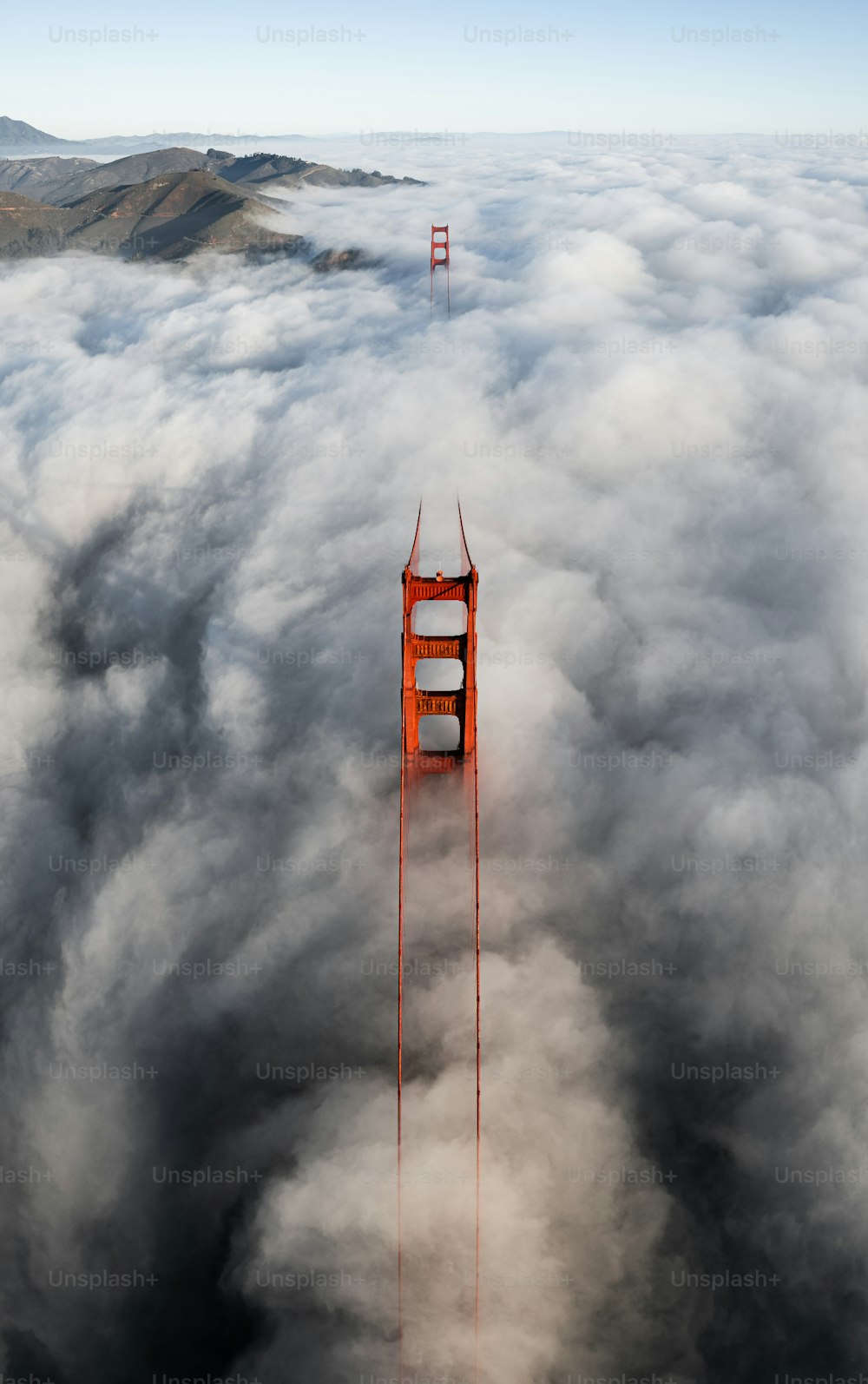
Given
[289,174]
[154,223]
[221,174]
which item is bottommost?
[154,223]

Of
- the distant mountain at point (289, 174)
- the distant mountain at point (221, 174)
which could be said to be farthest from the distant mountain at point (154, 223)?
the distant mountain at point (289, 174)

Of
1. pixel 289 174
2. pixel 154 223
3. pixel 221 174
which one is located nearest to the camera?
pixel 154 223

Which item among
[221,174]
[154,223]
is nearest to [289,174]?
[221,174]

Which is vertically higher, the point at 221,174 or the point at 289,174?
the point at 221,174

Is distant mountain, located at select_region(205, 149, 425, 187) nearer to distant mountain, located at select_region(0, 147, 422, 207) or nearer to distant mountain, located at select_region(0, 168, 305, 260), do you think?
distant mountain, located at select_region(0, 147, 422, 207)

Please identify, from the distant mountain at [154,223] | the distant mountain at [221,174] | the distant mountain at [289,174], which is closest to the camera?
the distant mountain at [154,223]

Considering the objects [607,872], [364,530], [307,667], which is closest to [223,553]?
[364,530]

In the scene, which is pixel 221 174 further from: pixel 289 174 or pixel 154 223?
pixel 154 223

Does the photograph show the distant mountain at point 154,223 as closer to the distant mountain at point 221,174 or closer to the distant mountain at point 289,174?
the distant mountain at point 221,174
